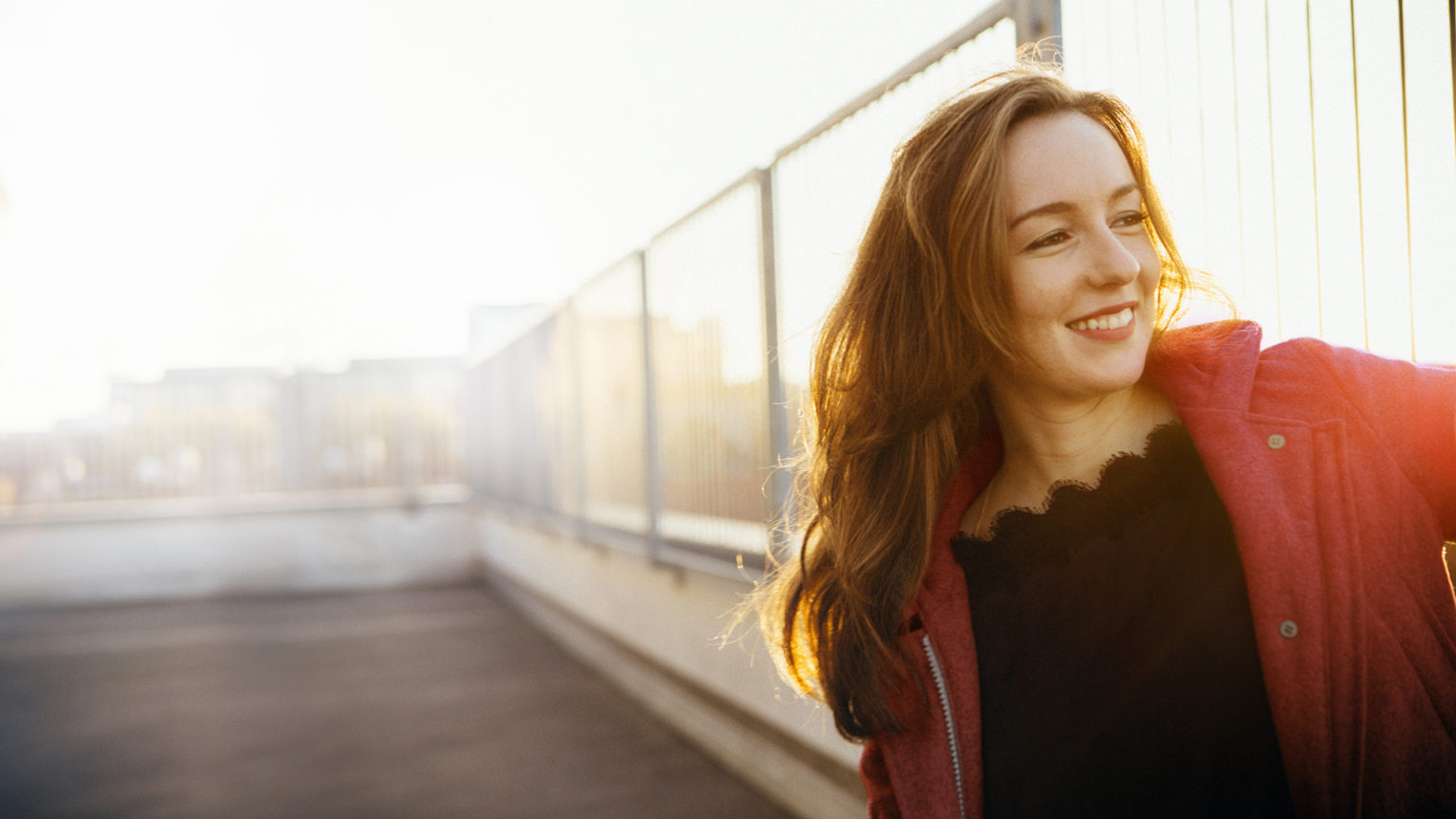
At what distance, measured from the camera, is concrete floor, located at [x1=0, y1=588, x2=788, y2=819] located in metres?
4.66

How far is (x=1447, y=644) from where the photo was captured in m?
1.23

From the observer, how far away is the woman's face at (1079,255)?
4.64 ft

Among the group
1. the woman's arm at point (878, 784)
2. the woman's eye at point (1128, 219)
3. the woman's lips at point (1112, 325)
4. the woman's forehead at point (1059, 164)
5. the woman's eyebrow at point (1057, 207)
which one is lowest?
the woman's arm at point (878, 784)

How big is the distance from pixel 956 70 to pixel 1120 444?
155 centimetres

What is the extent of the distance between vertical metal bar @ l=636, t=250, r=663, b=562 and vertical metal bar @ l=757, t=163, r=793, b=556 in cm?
158

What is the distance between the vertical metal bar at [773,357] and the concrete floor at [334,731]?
1365mm

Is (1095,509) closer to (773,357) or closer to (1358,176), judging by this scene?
(1358,176)

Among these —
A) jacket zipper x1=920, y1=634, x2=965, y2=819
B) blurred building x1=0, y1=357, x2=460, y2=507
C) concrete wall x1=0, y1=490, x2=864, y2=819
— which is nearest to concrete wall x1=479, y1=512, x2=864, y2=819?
concrete wall x1=0, y1=490, x2=864, y2=819

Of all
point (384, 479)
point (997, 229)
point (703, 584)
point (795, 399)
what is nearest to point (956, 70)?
point (795, 399)

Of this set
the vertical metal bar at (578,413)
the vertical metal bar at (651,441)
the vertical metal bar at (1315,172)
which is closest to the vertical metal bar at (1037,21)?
the vertical metal bar at (1315,172)

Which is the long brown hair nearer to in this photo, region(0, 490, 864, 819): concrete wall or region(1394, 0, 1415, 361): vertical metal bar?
region(1394, 0, 1415, 361): vertical metal bar

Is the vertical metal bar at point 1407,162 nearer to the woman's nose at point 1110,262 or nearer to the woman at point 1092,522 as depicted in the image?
the woman at point 1092,522

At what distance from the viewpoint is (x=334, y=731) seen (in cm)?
588

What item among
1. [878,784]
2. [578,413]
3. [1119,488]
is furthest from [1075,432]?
[578,413]
